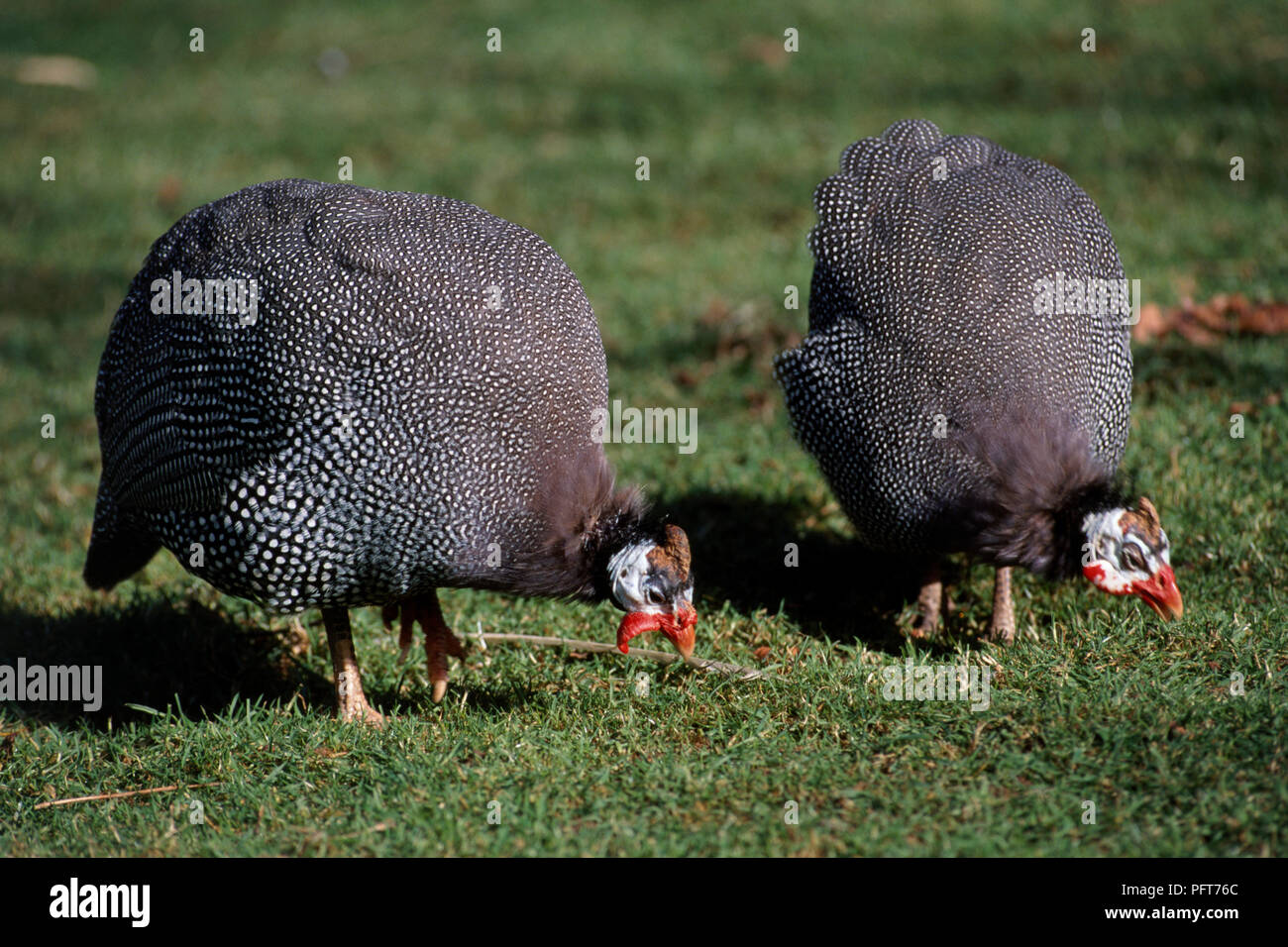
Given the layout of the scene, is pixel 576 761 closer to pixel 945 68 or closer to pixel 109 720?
pixel 109 720

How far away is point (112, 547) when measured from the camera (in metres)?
4.44

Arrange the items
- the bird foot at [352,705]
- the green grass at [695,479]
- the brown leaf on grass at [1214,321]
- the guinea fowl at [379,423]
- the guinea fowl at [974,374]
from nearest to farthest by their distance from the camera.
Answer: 1. the green grass at [695,479]
2. the guinea fowl at [379,423]
3. the guinea fowl at [974,374]
4. the bird foot at [352,705]
5. the brown leaf on grass at [1214,321]

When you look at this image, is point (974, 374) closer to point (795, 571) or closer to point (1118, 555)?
point (1118, 555)

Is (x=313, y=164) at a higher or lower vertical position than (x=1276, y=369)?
higher

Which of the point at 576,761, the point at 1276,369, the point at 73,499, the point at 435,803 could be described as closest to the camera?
the point at 435,803

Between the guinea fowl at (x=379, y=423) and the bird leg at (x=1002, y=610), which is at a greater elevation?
the guinea fowl at (x=379, y=423)

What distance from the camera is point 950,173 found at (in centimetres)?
473

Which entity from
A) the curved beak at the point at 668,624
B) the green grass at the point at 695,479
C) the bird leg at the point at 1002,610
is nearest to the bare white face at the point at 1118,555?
the green grass at the point at 695,479

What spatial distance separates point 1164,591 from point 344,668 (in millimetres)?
2543

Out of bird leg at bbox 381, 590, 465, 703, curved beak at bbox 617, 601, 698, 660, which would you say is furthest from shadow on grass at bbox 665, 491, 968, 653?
bird leg at bbox 381, 590, 465, 703

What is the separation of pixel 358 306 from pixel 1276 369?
4047 millimetres

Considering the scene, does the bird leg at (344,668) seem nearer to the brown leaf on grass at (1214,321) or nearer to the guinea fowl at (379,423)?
the guinea fowl at (379,423)

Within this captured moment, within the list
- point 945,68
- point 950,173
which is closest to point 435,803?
point 950,173

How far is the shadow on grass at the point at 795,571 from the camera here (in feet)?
15.2
